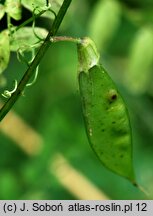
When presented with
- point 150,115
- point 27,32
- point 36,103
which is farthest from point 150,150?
point 27,32

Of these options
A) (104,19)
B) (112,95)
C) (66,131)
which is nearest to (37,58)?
(112,95)

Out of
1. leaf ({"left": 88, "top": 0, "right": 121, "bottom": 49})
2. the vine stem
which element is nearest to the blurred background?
leaf ({"left": 88, "top": 0, "right": 121, "bottom": 49})

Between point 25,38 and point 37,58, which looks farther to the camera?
point 25,38

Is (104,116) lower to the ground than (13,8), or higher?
lower

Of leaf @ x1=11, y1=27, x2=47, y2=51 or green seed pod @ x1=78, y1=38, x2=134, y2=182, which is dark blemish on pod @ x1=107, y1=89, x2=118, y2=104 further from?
leaf @ x1=11, y1=27, x2=47, y2=51

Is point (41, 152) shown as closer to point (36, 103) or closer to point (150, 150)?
point (36, 103)

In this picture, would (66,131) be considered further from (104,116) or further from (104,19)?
(104,116)
